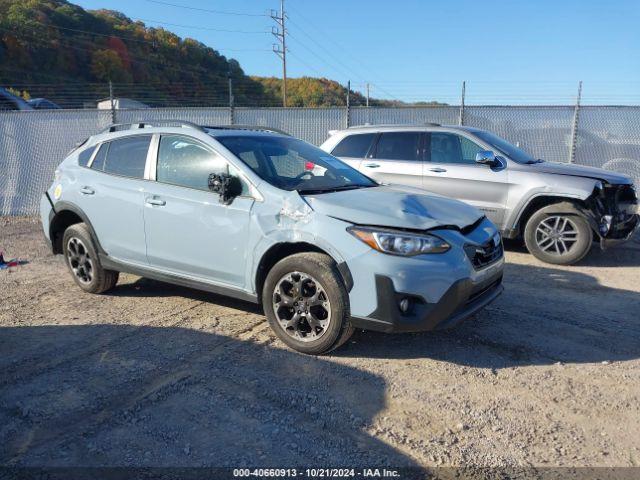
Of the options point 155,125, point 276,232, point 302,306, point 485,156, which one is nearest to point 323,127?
point 485,156

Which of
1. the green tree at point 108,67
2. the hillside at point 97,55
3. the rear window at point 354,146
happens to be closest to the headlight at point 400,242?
the rear window at point 354,146

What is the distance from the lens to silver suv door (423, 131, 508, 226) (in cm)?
696

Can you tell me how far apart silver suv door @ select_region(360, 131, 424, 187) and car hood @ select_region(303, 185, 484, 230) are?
10.7ft

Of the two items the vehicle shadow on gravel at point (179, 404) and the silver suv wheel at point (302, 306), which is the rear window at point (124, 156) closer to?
the vehicle shadow on gravel at point (179, 404)

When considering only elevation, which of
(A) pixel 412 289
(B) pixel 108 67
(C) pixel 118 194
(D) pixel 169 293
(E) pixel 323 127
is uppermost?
(B) pixel 108 67

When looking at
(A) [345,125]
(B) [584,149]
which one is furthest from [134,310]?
(B) [584,149]

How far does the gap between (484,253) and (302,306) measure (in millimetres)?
1418

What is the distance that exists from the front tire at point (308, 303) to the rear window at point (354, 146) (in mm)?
4450

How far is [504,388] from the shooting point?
3.41 m

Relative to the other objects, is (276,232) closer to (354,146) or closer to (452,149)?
(452,149)

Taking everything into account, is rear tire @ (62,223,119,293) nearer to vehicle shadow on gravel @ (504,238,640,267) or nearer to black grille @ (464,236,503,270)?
black grille @ (464,236,503,270)

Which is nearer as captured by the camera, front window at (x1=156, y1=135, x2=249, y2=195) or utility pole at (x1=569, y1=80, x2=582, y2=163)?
front window at (x1=156, y1=135, x2=249, y2=195)

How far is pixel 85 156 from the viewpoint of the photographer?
538 cm

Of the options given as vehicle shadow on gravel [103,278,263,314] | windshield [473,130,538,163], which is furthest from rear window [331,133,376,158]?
vehicle shadow on gravel [103,278,263,314]
